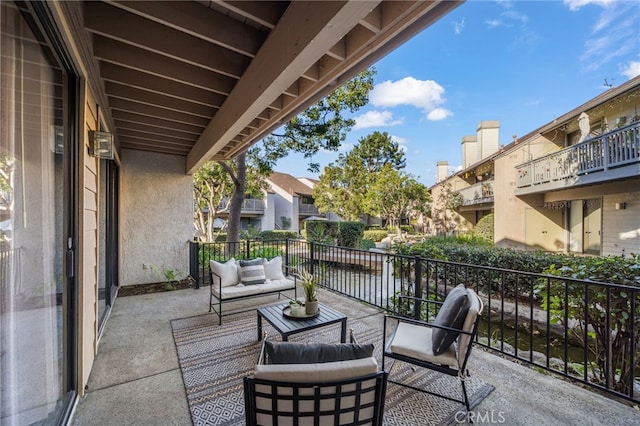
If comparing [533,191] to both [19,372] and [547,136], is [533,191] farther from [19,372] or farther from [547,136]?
[19,372]

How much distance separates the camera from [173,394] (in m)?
2.22

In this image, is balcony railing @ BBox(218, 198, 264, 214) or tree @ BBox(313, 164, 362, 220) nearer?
tree @ BBox(313, 164, 362, 220)

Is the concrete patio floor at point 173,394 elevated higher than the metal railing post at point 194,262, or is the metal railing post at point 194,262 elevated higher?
the metal railing post at point 194,262

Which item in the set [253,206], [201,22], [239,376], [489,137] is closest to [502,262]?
[239,376]

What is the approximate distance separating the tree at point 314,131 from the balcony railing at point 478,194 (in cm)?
884

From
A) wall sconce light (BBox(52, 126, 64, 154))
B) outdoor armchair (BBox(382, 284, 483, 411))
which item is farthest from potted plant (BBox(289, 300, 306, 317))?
wall sconce light (BBox(52, 126, 64, 154))

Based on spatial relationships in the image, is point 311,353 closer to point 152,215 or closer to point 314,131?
point 152,215

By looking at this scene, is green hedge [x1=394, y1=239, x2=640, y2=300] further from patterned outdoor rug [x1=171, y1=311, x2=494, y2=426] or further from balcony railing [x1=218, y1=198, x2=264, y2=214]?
balcony railing [x1=218, y1=198, x2=264, y2=214]

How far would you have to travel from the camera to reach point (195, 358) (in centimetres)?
277

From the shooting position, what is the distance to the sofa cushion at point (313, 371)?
3.92 ft

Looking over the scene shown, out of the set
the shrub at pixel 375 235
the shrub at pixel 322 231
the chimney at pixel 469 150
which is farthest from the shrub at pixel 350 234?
the chimney at pixel 469 150

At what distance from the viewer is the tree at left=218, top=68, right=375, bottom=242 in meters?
7.19

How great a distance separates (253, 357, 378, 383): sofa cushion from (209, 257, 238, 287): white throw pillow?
9.59 ft

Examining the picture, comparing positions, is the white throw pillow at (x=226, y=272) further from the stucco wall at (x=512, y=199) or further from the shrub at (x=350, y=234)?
the stucco wall at (x=512, y=199)
